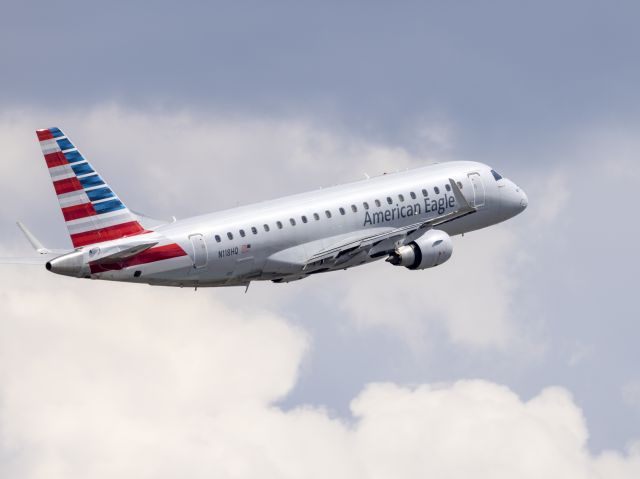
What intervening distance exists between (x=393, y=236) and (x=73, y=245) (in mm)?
20351

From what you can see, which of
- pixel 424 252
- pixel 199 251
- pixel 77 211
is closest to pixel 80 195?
pixel 77 211

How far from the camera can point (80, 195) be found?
101m

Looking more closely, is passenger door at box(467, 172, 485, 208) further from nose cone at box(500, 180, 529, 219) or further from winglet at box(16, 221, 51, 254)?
winglet at box(16, 221, 51, 254)

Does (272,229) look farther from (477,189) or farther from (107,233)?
(477,189)

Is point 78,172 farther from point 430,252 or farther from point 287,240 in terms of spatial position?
point 430,252

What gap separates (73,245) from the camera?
333 ft

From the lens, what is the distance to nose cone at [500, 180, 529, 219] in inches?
4722

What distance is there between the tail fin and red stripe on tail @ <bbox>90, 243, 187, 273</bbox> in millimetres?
1523

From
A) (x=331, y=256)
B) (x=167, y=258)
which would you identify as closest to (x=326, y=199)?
(x=331, y=256)

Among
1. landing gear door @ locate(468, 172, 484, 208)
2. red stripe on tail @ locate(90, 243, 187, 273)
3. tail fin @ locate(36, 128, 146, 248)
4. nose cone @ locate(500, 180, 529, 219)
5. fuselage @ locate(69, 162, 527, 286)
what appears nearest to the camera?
tail fin @ locate(36, 128, 146, 248)

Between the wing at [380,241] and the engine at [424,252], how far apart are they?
476 mm

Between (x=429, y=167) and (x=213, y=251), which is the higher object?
(x=429, y=167)

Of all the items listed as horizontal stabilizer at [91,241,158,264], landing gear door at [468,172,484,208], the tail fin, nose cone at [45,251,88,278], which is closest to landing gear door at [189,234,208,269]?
horizontal stabilizer at [91,241,158,264]

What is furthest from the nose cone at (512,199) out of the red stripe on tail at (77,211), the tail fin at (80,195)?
the red stripe on tail at (77,211)
